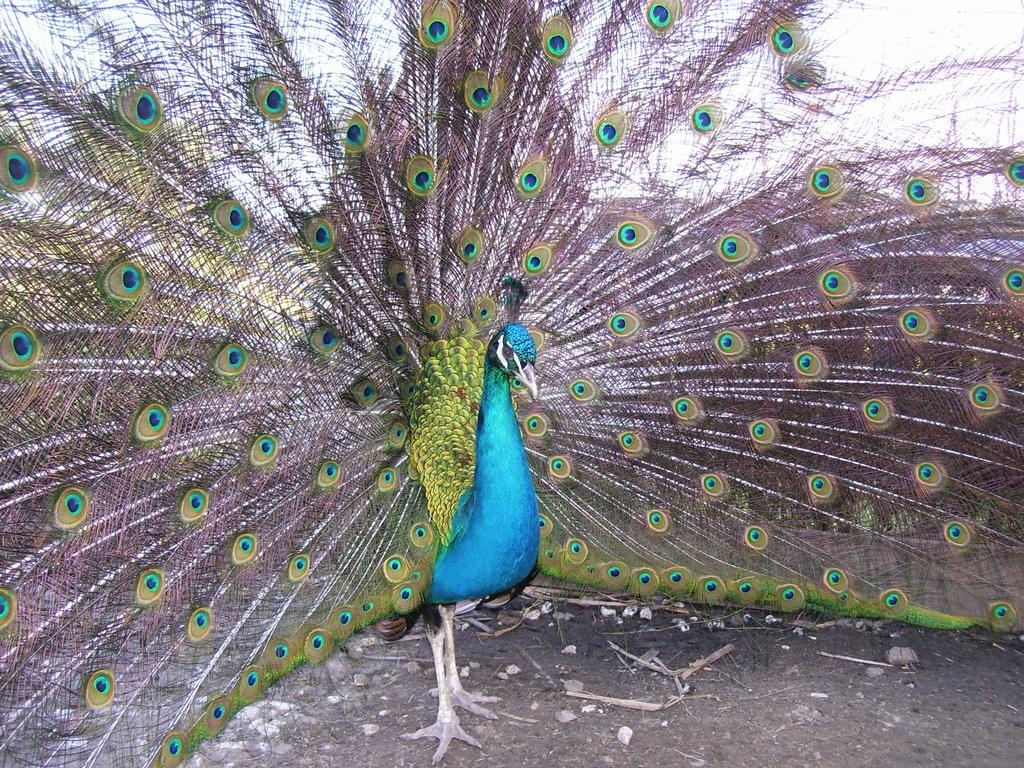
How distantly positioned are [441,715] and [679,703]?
919mm

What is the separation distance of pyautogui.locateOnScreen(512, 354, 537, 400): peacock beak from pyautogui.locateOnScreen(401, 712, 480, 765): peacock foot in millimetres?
1346

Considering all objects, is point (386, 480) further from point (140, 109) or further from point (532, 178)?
point (140, 109)

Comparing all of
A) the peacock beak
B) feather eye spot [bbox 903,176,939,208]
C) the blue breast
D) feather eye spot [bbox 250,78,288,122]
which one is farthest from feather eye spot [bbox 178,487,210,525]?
feather eye spot [bbox 903,176,939,208]

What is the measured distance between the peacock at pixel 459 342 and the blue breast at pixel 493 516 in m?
0.01

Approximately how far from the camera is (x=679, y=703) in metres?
2.87

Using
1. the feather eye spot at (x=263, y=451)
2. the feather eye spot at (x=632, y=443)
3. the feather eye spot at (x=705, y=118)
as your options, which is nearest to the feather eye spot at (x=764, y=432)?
the feather eye spot at (x=632, y=443)

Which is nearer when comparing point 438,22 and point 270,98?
point 270,98

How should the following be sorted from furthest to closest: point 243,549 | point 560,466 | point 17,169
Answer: point 560,466 < point 243,549 < point 17,169

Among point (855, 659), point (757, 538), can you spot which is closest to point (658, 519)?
point (757, 538)

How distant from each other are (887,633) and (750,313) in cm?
161

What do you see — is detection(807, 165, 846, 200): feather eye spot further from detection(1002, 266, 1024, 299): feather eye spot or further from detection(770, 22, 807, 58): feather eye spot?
detection(1002, 266, 1024, 299): feather eye spot

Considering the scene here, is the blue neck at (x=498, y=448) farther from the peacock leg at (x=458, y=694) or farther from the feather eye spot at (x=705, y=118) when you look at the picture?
the feather eye spot at (x=705, y=118)

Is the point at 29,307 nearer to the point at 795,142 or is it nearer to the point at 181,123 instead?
the point at 181,123

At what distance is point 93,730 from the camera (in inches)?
78.4
